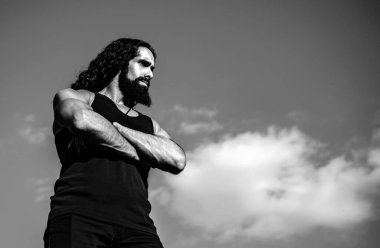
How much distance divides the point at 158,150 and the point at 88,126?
0.56 m

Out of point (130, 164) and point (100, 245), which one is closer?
point (100, 245)

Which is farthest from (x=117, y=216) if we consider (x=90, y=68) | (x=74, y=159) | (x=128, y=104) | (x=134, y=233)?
(x=90, y=68)

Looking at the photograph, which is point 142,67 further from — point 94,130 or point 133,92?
point 94,130

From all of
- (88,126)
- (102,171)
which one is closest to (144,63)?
(88,126)

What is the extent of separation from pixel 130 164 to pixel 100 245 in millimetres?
618

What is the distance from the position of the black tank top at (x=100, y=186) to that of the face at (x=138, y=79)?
897 millimetres

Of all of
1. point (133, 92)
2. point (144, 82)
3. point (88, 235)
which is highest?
point (144, 82)

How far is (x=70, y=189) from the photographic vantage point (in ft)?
9.70

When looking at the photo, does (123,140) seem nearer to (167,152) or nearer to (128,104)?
(167,152)

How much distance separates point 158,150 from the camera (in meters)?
3.30

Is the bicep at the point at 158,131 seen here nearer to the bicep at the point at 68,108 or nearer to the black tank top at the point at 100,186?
the black tank top at the point at 100,186

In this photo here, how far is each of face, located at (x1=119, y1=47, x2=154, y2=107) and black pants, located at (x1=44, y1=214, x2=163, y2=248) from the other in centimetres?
147

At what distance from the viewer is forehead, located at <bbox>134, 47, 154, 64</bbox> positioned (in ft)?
14.1

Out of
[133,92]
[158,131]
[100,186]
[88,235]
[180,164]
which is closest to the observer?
[88,235]
